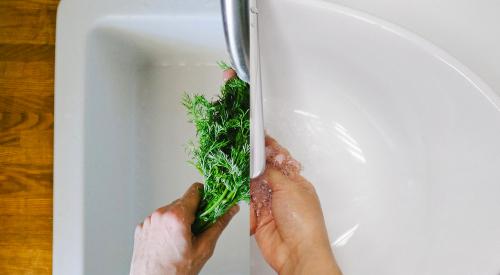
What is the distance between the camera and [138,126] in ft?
3.33

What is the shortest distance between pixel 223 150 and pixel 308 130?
328 millimetres

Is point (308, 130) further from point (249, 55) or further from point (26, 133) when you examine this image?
point (26, 133)

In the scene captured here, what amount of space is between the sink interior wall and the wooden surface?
0.38 feet

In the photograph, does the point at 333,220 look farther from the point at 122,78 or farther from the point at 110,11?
the point at 110,11

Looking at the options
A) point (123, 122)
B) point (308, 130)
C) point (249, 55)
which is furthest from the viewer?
point (308, 130)

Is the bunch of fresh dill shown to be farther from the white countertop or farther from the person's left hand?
the white countertop

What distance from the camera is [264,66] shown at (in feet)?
3.65

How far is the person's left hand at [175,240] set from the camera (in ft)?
3.17

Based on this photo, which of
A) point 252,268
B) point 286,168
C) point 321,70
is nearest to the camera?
point 252,268

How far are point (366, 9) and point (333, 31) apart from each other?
90mm

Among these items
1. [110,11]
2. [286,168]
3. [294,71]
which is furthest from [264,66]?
[110,11]

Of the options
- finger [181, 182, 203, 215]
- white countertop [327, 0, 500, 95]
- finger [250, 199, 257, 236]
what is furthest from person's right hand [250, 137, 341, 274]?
white countertop [327, 0, 500, 95]

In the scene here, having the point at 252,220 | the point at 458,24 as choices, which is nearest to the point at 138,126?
the point at 252,220

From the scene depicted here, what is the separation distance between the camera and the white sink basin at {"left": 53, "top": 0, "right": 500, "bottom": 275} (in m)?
0.98
